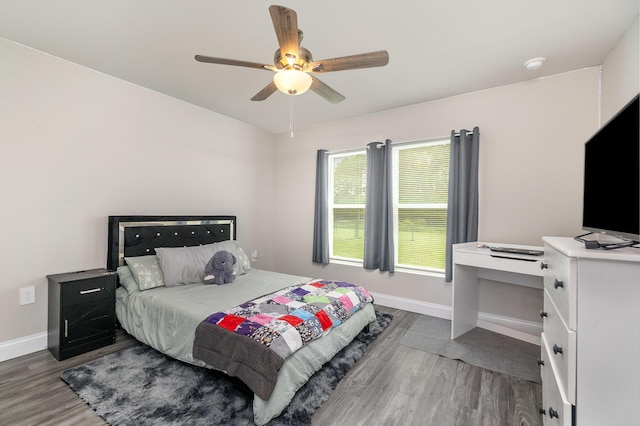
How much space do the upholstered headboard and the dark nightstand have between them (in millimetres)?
346

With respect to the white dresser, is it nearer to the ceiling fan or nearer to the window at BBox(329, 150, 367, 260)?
the ceiling fan

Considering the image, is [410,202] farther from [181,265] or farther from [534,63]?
[181,265]

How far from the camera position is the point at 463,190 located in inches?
117

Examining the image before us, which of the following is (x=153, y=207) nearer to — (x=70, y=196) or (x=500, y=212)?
(x=70, y=196)

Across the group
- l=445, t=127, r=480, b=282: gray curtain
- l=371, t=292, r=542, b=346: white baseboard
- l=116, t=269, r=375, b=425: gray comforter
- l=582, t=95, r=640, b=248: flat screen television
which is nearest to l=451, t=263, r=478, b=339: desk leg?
l=371, t=292, r=542, b=346: white baseboard

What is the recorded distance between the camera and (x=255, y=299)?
7.47 feet

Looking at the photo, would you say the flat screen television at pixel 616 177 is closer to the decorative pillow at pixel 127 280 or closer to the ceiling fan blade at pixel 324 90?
the ceiling fan blade at pixel 324 90

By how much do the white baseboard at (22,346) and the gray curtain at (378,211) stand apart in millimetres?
3362

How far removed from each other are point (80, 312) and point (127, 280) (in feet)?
1.38

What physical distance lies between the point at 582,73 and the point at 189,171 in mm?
4283

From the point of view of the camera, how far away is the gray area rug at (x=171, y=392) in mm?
1592

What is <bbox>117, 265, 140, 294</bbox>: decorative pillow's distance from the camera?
8.35 ft

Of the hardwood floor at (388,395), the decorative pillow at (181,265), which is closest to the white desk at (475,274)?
the hardwood floor at (388,395)

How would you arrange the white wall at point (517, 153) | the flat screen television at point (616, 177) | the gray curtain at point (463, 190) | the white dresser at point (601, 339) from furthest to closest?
the gray curtain at point (463, 190) → the white wall at point (517, 153) → the flat screen television at point (616, 177) → the white dresser at point (601, 339)
